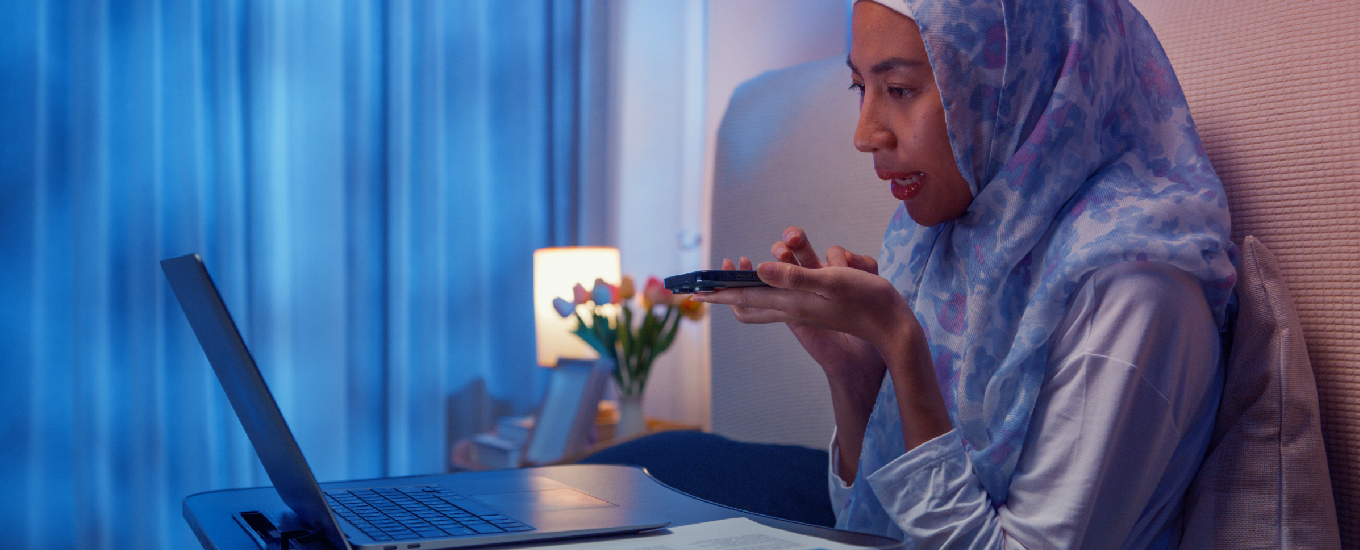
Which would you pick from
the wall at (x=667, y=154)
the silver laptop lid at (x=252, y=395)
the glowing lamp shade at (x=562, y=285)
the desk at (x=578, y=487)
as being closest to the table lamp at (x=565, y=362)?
the glowing lamp shade at (x=562, y=285)

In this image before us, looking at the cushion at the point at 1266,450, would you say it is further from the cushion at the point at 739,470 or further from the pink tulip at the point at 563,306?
the pink tulip at the point at 563,306

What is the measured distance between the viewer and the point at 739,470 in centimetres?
114

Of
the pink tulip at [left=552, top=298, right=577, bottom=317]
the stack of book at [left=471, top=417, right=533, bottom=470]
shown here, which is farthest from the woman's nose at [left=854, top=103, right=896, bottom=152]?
the stack of book at [left=471, top=417, right=533, bottom=470]

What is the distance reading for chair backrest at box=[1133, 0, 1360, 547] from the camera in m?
0.80

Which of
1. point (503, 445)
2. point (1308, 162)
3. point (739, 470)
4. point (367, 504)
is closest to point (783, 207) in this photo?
point (739, 470)

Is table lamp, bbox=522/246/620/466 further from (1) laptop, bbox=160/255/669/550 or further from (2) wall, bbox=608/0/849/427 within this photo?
(1) laptop, bbox=160/255/669/550

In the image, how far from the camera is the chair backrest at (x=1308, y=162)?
80 cm

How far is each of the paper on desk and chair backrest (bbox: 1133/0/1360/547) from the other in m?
0.58

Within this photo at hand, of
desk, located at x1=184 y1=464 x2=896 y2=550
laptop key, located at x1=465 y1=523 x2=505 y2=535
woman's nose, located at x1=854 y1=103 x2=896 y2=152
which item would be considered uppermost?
woman's nose, located at x1=854 y1=103 x2=896 y2=152

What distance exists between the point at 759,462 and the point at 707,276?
528mm

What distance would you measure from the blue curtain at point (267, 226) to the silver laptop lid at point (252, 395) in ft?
5.16

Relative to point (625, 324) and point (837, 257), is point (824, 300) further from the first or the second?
point (625, 324)

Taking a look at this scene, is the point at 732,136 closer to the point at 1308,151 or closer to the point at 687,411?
the point at 1308,151

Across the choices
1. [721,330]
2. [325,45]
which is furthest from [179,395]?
[721,330]
